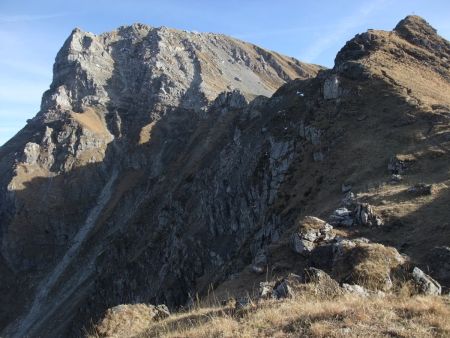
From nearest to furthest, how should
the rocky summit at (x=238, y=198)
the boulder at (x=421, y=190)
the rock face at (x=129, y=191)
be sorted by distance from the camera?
1. the rocky summit at (x=238, y=198)
2. the boulder at (x=421, y=190)
3. the rock face at (x=129, y=191)

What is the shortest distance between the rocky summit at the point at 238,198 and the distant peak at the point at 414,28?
363mm

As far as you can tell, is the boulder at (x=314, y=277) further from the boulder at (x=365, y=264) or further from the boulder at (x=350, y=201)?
the boulder at (x=350, y=201)

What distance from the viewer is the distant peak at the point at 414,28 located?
73363 mm

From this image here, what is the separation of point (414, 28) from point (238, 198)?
Answer: 41471 mm

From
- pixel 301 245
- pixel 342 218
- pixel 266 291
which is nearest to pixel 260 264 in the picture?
pixel 301 245

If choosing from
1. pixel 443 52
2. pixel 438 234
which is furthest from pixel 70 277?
pixel 438 234

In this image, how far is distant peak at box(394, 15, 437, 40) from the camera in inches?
2888

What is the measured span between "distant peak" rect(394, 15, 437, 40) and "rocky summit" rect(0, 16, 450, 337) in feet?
1.19

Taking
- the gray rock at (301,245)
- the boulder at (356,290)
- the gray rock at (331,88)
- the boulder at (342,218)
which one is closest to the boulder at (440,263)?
the gray rock at (301,245)

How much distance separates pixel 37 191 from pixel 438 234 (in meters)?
142

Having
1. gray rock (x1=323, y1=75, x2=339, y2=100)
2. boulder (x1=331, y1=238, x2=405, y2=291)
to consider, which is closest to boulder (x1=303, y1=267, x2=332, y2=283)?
boulder (x1=331, y1=238, x2=405, y2=291)

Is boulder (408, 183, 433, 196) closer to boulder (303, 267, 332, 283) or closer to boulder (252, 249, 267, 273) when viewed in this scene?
boulder (252, 249, 267, 273)

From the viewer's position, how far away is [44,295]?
4341 inches

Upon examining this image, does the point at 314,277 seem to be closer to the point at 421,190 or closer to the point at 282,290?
the point at 282,290
